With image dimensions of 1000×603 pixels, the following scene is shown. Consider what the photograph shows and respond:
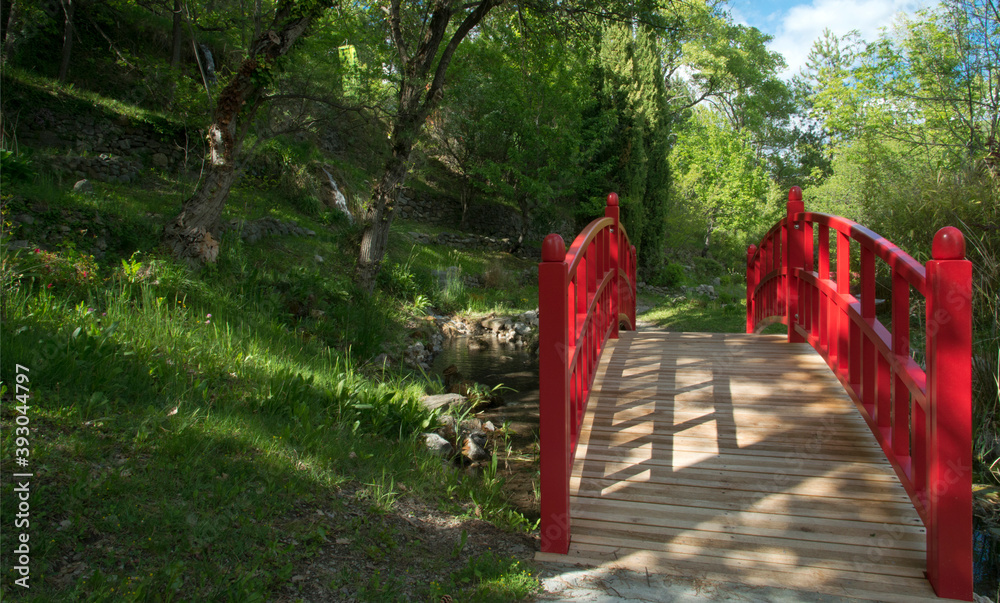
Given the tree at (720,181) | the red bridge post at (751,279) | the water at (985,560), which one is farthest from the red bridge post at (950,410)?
the tree at (720,181)

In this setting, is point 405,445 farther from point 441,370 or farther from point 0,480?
point 441,370

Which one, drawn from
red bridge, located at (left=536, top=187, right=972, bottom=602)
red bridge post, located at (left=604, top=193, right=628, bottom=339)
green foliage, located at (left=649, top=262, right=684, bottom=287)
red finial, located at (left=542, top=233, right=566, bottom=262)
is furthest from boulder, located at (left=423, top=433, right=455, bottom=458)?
green foliage, located at (left=649, top=262, right=684, bottom=287)

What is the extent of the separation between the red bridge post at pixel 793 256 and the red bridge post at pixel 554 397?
301cm

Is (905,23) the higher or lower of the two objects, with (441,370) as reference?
higher

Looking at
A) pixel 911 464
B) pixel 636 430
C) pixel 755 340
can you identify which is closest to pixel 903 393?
pixel 911 464

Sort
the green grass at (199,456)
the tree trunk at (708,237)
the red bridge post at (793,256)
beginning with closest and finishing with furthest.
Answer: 1. the green grass at (199,456)
2. the red bridge post at (793,256)
3. the tree trunk at (708,237)

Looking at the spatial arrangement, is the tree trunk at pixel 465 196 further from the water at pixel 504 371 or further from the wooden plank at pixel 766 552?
the wooden plank at pixel 766 552

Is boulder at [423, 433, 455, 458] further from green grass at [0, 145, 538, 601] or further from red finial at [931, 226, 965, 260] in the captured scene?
red finial at [931, 226, 965, 260]

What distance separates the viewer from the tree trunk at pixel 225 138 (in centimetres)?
580

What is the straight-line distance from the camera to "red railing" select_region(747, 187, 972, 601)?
6.83ft

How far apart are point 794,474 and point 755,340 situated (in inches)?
91.9

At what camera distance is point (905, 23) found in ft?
41.1

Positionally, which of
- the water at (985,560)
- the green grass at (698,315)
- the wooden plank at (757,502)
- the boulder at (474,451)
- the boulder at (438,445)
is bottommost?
the water at (985,560)

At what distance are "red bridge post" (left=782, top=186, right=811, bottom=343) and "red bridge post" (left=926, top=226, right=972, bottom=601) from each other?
8.58ft
